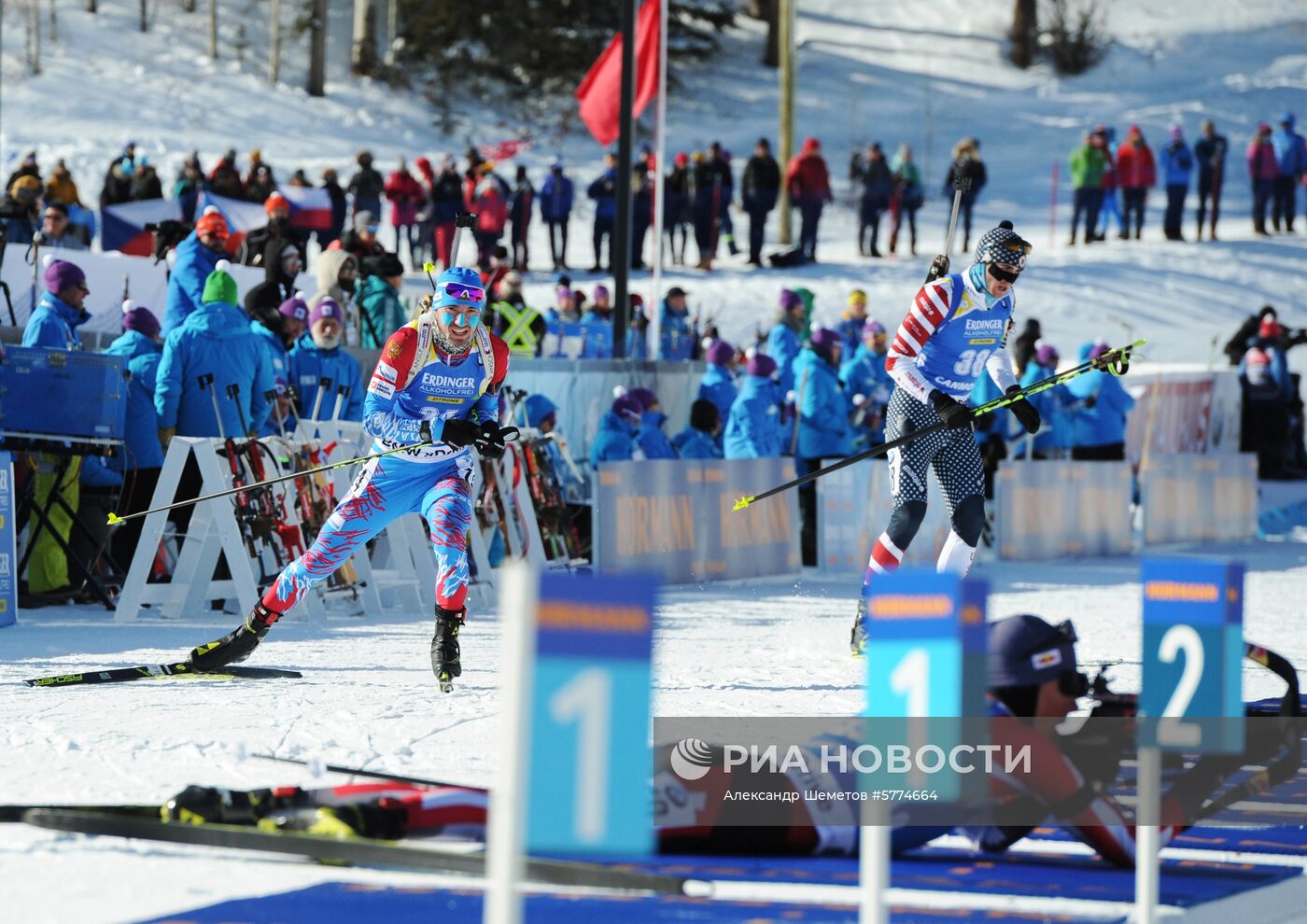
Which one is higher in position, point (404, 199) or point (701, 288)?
point (404, 199)

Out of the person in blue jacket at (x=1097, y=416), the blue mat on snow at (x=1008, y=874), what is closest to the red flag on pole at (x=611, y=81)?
the person in blue jacket at (x=1097, y=416)

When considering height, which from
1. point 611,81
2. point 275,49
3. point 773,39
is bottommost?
point 611,81

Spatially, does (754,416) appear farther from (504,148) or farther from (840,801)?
(504,148)

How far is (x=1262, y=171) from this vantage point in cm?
3148

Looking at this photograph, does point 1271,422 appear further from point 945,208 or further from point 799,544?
point 945,208

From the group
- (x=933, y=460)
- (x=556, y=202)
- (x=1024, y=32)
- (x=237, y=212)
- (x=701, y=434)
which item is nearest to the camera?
(x=933, y=460)

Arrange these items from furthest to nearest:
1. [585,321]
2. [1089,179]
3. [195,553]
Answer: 1. [1089,179]
2. [585,321]
3. [195,553]

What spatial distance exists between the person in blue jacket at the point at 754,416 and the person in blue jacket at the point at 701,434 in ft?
0.39

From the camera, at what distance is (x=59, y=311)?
37.8 ft

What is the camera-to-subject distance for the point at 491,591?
12320 millimetres

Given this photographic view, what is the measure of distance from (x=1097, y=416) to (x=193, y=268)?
8.77 m

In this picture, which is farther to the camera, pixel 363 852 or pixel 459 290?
Answer: pixel 459 290

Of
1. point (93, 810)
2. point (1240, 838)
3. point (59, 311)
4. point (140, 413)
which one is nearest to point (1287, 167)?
point (140, 413)

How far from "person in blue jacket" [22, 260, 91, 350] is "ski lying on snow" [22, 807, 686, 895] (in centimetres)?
648
